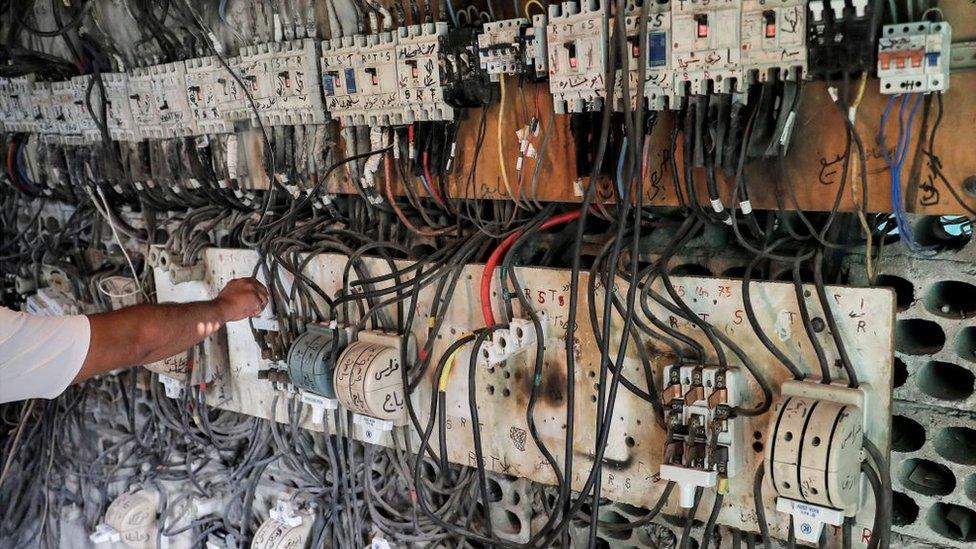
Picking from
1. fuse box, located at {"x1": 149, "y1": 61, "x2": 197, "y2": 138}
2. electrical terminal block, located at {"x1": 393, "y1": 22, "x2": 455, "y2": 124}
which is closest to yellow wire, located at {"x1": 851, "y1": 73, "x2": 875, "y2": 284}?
electrical terminal block, located at {"x1": 393, "y1": 22, "x2": 455, "y2": 124}

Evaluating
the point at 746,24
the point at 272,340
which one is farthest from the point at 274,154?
the point at 746,24

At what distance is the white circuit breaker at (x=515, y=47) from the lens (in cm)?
103

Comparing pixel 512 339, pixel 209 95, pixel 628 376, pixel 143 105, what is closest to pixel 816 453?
pixel 628 376

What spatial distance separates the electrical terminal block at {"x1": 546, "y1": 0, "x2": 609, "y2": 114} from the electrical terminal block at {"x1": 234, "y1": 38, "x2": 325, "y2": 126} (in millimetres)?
503

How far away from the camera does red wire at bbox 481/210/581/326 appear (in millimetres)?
1161

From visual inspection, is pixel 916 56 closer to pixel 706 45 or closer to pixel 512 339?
pixel 706 45

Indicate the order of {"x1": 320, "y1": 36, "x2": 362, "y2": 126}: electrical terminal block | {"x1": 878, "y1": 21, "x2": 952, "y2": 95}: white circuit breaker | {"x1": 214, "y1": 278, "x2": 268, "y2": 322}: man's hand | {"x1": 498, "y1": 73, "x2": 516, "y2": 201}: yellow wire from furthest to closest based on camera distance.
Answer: {"x1": 214, "y1": 278, "x2": 268, "y2": 322}: man's hand < {"x1": 320, "y1": 36, "x2": 362, "y2": 126}: electrical terminal block < {"x1": 498, "y1": 73, "x2": 516, "y2": 201}: yellow wire < {"x1": 878, "y1": 21, "x2": 952, "y2": 95}: white circuit breaker

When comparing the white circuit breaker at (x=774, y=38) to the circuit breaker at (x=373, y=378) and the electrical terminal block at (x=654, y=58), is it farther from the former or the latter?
the circuit breaker at (x=373, y=378)

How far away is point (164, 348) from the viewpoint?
132 centimetres

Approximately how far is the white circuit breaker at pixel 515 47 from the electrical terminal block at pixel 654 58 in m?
0.13

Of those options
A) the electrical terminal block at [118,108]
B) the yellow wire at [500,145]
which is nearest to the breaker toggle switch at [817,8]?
the yellow wire at [500,145]

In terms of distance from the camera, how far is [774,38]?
86cm

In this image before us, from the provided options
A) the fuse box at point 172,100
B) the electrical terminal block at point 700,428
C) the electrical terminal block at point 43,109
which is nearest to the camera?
the electrical terminal block at point 700,428

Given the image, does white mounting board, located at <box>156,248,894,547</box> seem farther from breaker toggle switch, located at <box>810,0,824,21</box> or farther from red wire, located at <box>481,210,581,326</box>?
breaker toggle switch, located at <box>810,0,824,21</box>
